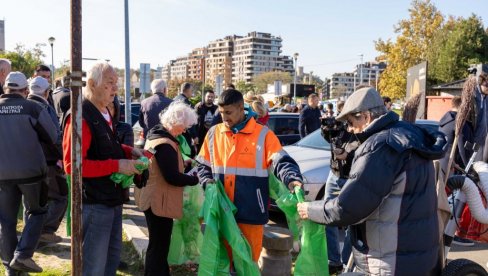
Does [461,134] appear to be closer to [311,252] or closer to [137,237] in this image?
[311,252]

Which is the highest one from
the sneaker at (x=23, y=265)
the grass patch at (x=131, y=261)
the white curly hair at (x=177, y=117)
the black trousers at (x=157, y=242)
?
the white curly hair at (x=177, y=117)

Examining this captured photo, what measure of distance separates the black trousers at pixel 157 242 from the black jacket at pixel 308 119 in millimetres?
6005

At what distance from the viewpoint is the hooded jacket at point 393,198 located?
2.55 meters

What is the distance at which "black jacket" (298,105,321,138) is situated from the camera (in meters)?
9.74

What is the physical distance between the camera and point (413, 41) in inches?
1407

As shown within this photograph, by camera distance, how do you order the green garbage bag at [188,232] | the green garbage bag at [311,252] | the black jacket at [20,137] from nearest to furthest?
the green garbage bag at [311,252] → the black jacket at [20,137] → the green garbage bag at [188,232]

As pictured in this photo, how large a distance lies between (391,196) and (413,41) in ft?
119

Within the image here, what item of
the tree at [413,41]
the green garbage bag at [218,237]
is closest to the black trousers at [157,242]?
the green garbage bag at [218,237]

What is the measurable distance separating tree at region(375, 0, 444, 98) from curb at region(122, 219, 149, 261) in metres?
32.5

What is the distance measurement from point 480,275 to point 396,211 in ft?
4.02

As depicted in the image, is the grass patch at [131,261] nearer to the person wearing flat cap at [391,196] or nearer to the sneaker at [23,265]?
the sneaker at [23,265]

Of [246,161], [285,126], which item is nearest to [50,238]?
[246,161]

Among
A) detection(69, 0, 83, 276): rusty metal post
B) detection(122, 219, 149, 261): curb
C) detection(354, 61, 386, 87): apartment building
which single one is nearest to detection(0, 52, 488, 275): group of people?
detection(69, 0, 83, 276): rusty metal post

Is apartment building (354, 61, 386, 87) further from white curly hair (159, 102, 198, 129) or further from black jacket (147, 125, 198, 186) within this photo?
black jacket (147, 125, 198, 186)
